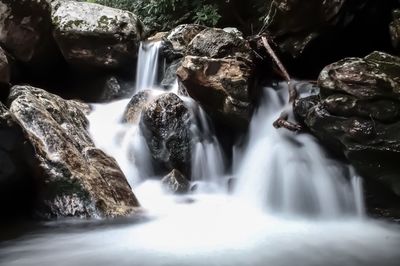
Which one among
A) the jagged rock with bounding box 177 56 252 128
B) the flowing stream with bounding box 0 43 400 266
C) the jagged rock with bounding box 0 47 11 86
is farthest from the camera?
the jagged rock with bounding box 177 56 252 128

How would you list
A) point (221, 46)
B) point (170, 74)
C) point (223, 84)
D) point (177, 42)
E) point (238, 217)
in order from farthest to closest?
point (177, 42) < point (170, 74) < point (221, 46) < point (223, 84) < point (238, 217)

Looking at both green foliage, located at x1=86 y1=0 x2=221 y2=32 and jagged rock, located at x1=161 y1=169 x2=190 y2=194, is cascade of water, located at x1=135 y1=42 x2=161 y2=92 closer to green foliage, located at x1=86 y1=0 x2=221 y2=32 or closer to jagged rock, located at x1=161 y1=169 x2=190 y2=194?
green foliage, located at x1=86 y1=0 x2=221 y2=32

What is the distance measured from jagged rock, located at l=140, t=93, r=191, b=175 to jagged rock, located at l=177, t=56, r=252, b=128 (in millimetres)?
389

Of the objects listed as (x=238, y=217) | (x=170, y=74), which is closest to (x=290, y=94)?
(x=238, y=217)

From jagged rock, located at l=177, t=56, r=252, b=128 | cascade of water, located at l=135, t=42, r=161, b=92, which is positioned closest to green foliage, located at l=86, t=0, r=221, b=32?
cascade of water, located at l=135, t=42, r=161, b=92

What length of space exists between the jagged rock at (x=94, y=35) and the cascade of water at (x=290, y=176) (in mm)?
3771

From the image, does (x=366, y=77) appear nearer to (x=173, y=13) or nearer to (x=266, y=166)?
(x=266, y=166)

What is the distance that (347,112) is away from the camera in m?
4.64

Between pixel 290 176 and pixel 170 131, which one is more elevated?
pixel 170 131

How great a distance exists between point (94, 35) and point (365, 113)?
5.72 m

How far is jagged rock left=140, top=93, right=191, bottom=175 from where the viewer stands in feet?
19.7

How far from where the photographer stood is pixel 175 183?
559cm

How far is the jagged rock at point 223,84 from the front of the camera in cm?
581

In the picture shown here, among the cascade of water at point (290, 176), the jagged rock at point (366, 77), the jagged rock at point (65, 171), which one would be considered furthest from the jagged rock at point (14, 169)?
the jagged rock at point (366, 77)
